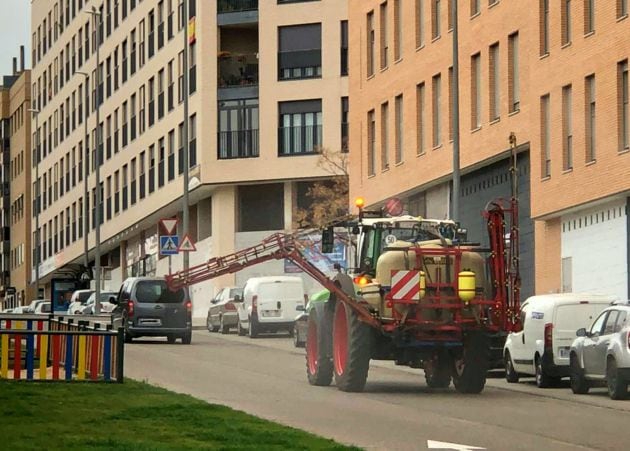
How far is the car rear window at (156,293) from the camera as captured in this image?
48.3 m

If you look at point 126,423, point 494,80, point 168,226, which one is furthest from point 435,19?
Answer: point 126,423

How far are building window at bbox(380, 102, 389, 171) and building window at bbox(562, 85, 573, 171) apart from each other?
1552cm

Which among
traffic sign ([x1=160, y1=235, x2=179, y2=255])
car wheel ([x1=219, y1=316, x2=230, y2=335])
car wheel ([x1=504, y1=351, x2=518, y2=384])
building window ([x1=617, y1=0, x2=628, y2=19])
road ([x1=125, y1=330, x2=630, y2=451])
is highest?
building window ([x1=617, y1=0, x2=628, y2=19])

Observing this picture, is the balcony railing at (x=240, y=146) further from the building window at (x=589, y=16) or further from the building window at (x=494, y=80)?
the building window at (x=589, y=16)

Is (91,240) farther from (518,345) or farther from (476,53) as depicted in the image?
(518,345)

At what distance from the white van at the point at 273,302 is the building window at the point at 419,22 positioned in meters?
8.66

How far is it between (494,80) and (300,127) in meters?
27.5

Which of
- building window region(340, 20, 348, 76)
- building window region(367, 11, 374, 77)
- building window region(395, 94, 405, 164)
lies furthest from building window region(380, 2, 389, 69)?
building window region(340, 20, 348, 76)

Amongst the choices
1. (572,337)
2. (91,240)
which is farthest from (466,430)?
(91,240)

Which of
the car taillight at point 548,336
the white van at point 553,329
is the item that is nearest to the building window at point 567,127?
the white van at point 553,329

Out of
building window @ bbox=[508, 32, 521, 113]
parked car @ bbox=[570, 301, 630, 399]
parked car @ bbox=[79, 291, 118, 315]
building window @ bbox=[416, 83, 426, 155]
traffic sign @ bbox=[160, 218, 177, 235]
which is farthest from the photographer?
parked car @ bbox=[79, 291, 118, 315]

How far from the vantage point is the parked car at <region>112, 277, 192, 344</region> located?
48000 millimetres

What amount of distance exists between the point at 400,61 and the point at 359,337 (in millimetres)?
30611

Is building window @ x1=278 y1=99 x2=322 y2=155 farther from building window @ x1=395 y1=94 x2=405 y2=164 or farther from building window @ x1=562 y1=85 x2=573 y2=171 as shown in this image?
building window @ x1=562 y1=85 x2=573 y2=171
